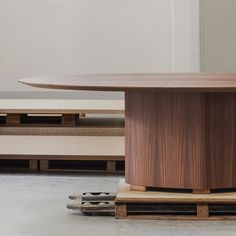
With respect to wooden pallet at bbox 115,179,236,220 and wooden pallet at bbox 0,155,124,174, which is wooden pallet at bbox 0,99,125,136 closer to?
wooden pallet at bbox 0,155,124,174

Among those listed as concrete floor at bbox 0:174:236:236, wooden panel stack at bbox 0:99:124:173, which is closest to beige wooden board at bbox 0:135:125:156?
wooden panel stack at bbox 0:99:124:173

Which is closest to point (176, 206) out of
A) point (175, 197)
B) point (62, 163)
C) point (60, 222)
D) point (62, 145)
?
Answer: point (175, 197)

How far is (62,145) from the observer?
4.34 metres

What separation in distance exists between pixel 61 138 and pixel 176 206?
1488mm

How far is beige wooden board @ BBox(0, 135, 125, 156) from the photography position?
169 inches

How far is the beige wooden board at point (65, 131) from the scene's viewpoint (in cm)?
430

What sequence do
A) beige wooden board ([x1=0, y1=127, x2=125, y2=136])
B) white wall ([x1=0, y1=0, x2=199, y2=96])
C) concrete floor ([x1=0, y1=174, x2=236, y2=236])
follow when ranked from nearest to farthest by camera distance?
concrete floor ([x1=0, y1=174, x2=236, y2=236]) < beige wooden board ([x1=0, y1=127, x2=125, y2=136]) < white wall ([x1=0, y1=0, x2=199, y2=96])

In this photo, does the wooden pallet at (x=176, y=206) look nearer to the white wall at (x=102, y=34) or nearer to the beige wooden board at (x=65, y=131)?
the beige wooden board at (x=65, y=131)

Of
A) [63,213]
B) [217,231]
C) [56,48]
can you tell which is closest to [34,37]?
[56,48]

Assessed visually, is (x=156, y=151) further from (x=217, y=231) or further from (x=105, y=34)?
(x=105, y=34)

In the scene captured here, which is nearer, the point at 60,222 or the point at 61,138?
the point at 60,222

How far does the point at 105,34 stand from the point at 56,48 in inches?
19.7

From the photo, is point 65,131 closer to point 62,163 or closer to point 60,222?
point 62,163

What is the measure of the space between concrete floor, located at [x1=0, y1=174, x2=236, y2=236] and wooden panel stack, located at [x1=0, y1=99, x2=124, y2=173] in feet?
1.45
